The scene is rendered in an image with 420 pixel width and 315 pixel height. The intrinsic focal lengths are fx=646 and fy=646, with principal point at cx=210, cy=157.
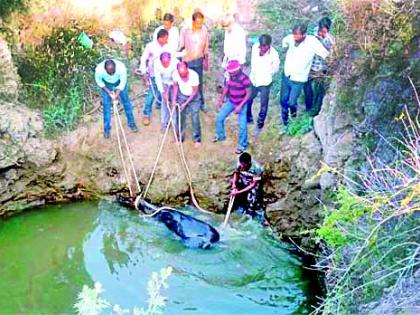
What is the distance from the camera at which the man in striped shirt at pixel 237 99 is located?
30.3 ft

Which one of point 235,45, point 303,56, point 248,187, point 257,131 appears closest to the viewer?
point 303,56

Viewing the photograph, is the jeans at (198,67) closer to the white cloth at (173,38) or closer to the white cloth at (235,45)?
the white cloth at (173,38)

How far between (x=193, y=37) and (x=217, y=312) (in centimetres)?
416

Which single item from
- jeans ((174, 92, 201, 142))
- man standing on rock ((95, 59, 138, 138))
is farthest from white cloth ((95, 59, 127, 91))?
jeans ((174, 92, 201, 142))

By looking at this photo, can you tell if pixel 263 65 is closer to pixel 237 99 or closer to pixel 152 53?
pixel 237 99

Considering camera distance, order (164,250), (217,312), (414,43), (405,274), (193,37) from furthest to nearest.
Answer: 1. (193,37)
2. (164,250)
3. (217,312)
4. (414,43)
5. (405,274)

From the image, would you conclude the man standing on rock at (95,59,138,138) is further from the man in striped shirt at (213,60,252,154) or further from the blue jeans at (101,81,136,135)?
the man in striped shirt at (213,60,252,154)

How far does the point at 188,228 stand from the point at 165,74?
2.33 m

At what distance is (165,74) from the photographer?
31.4ft

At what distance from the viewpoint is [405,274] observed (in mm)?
5469

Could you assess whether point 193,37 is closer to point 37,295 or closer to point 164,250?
point 164,250

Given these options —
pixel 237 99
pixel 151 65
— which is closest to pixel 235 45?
pixel 237 99

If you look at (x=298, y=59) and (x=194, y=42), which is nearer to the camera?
(x=298, y=59)

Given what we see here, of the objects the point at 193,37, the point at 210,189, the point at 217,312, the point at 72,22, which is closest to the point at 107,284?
the point at 217,312
